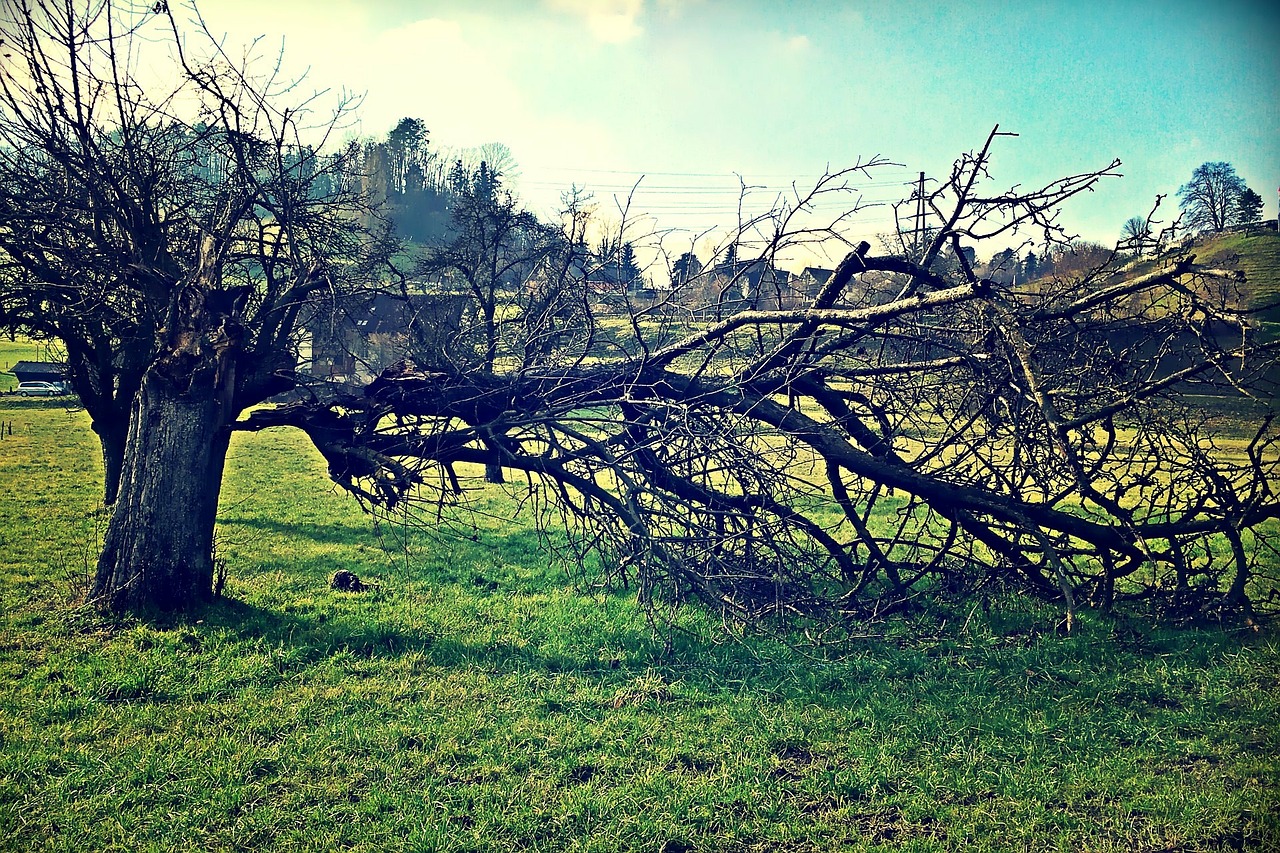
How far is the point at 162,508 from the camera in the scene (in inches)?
246

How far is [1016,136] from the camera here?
5113mm

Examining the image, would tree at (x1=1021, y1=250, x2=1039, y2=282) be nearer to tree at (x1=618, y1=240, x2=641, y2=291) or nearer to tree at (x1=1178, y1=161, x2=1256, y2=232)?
tree at (x1=1178, y1=161, x2=1256, y2=232)

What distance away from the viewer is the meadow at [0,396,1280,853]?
3709 millimetres

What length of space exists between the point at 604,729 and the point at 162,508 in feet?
13.0

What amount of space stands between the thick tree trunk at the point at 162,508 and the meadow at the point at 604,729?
29 cm

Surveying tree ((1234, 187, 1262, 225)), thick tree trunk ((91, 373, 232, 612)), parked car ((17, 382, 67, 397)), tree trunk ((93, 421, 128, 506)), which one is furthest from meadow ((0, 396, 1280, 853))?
parked car ((17, 382, 67, 397))

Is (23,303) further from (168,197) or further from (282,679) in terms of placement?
(282,679)

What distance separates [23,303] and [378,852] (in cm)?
803

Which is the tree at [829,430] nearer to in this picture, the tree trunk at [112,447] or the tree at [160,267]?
the tree at [160,267]

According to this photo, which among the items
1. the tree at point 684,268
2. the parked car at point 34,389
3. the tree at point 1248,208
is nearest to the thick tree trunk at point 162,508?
the tree at point 684,268

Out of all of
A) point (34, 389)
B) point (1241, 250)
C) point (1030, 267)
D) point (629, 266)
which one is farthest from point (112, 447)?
point (34, 389)

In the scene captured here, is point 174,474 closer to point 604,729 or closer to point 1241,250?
point 604,729

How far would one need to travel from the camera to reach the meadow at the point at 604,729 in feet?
12.2

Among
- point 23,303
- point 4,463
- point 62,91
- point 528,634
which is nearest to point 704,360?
point 528,634
